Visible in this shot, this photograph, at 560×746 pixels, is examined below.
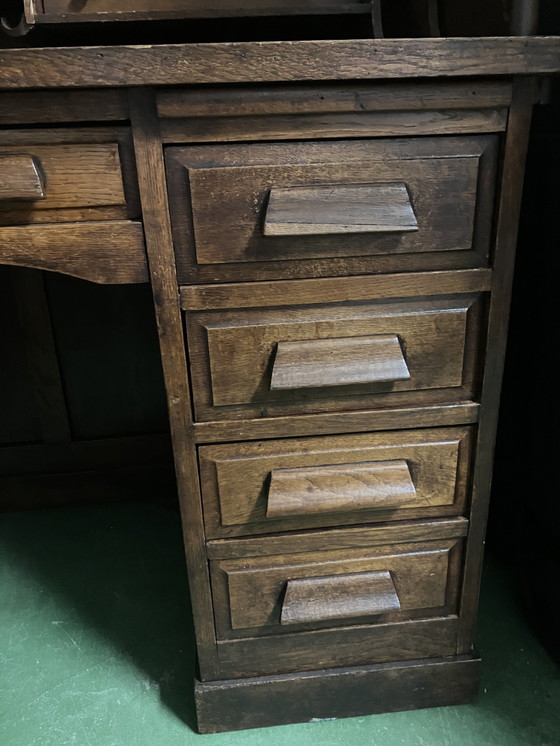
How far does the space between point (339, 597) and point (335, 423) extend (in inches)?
11.6

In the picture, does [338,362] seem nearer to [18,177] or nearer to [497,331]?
[497,331]

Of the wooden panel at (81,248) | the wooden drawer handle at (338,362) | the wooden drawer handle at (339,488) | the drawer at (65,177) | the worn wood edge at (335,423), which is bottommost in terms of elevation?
the wooden drawer handle at (339,488)

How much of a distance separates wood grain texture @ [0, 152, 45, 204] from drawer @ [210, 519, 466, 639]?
562 millimetres

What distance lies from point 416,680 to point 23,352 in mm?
1098

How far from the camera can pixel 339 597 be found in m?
0.89

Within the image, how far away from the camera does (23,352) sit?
54.7 inches

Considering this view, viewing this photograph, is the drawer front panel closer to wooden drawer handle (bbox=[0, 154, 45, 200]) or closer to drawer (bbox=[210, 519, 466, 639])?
drawer (bbox=[210, 519, 466, 639])

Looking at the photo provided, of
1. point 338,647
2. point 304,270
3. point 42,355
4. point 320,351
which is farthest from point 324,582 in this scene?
point 42,355

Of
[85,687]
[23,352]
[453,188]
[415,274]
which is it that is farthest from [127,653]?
[453,188]

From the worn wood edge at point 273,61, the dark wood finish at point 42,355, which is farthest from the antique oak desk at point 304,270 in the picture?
the dark wood finish at point 42,355

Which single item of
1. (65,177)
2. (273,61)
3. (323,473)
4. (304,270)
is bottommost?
(323,473)

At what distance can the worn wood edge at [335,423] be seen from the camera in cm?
78

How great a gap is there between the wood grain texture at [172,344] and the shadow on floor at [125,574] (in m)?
0.19

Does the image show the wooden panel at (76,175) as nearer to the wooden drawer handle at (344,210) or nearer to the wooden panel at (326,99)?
the wooden panel at (326,99)
